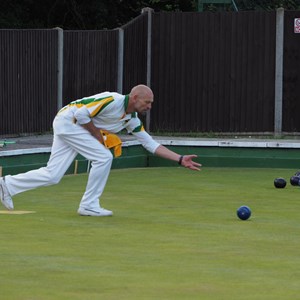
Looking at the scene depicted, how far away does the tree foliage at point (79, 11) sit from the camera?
27219 mm

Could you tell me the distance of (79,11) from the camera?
27828mm

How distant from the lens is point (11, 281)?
765cm

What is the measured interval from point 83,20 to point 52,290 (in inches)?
819

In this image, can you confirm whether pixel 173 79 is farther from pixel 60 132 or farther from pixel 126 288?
pixel 126 288

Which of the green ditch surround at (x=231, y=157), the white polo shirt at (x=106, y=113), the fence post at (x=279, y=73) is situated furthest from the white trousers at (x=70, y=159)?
the fence post at (x=279, y=73)

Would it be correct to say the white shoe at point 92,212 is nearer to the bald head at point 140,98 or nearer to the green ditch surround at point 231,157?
the bald head at point 140,98

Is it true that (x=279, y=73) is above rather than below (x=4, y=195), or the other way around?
above

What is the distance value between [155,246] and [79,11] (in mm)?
18976

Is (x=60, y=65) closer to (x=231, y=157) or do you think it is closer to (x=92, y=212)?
(x=231, y=157)

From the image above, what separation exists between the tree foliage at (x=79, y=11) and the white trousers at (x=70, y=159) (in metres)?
15.6

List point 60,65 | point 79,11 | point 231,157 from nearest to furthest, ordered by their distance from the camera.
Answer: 1. point 231,157
2. point 60,65
3. point 79,11

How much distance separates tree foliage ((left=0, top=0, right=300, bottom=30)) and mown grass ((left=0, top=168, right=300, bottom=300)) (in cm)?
1301

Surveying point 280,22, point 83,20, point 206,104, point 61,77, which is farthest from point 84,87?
point 83,20

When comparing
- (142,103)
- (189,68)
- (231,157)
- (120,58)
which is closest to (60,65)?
(120,58)
